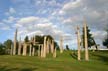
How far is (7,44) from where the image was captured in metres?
111

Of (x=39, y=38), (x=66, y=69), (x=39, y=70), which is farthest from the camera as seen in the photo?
(x=39, y=38)

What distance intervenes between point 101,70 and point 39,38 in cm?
7934

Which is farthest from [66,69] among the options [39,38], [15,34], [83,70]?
[39,38]

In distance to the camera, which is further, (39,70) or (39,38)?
(39,38)

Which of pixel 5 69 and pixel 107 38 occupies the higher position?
pixel 107 38

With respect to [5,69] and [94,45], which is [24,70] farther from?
[94,45]

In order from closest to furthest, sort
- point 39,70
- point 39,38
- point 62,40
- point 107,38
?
point 39,70 < point 62,40 < point 107,38 < point 39,38

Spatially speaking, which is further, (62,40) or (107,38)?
(107,38)

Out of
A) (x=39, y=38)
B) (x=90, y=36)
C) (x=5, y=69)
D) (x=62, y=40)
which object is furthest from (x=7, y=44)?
(x=5, y=69)

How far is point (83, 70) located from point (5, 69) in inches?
309

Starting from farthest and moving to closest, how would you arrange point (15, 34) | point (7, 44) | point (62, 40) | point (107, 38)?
point (7, 44)
point (107, 38)
point (62, 40)
point (15, 34)

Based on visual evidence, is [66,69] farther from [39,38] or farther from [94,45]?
[39,38]

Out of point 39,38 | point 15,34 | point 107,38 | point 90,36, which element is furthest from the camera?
point 39,38

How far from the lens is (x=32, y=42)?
2383 inches
